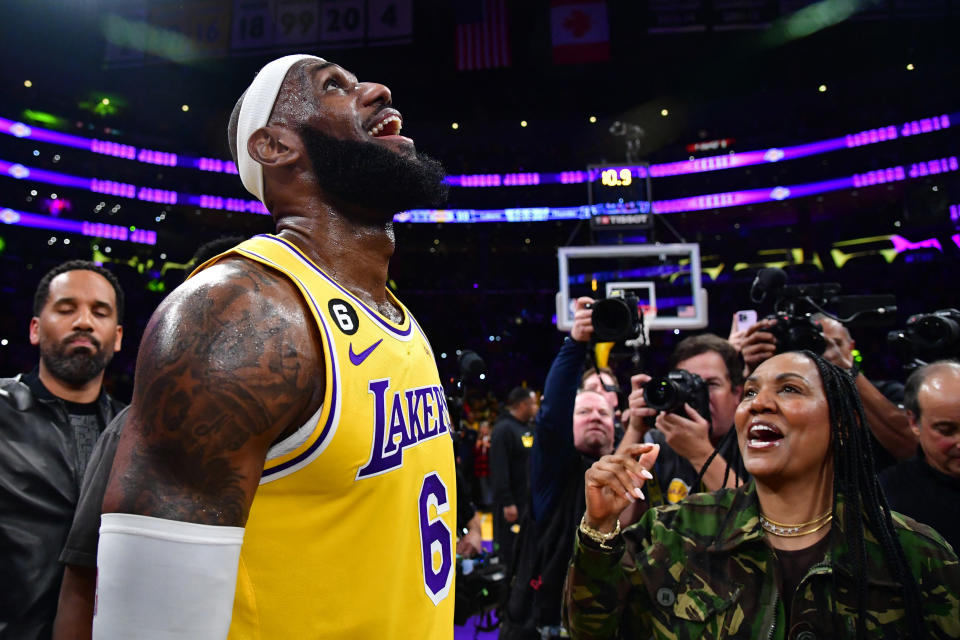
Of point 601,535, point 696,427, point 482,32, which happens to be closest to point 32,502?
point 601,535

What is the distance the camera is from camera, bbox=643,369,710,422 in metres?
2.46

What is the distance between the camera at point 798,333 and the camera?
2.58m

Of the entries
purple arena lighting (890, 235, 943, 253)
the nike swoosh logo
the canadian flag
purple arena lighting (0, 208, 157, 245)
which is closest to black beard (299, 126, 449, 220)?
the nike swoosh logo

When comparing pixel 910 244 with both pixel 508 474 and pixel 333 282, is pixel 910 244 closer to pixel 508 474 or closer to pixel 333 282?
pixel 508 474

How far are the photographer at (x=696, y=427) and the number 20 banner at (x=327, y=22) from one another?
752 centimetres

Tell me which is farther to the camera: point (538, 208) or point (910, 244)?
point (538, 208)

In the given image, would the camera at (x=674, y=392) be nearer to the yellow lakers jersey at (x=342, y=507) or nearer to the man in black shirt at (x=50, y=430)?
the yellow lakers jersey at (x=342, y=507)

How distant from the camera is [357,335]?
1.17 meters

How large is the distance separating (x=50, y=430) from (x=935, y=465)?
308cm

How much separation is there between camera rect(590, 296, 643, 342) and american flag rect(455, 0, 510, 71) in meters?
8.09

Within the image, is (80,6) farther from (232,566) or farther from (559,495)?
(232,566)

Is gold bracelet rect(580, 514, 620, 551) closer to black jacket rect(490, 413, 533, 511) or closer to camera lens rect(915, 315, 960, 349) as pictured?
camera lens rect(915, 315, 960, 349)

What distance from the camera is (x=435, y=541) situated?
1.31 meters

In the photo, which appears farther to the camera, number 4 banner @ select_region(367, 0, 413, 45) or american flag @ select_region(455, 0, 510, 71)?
american flag @ select_region(455, 0, 510, 71)
